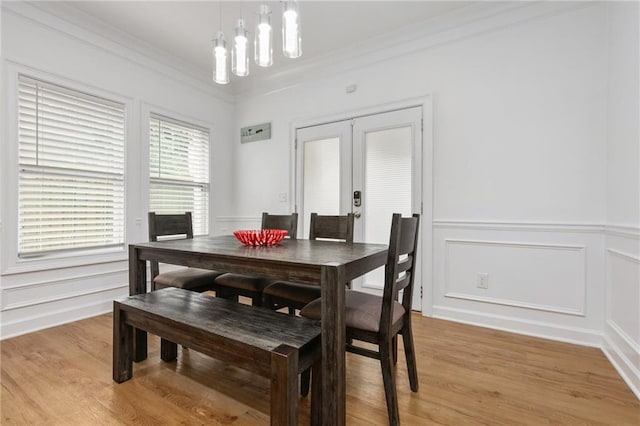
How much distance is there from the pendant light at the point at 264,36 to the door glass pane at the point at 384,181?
1.63 metres

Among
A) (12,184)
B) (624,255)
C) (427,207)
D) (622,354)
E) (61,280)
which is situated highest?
(12,184)

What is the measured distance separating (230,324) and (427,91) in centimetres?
266

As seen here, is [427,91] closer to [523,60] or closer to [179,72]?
[523,60]

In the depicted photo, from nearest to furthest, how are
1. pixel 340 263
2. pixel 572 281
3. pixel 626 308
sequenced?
pixel 340 263 → pixel 626 308 → pixel 572 281

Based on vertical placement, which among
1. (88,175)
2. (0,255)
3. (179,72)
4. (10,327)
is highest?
(179,72)

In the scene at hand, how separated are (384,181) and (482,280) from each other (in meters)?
1.27

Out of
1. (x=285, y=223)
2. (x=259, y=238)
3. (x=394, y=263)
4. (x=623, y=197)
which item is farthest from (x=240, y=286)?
(x=623, y=197)

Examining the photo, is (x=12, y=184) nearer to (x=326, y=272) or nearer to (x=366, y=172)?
(x=326, y=272)

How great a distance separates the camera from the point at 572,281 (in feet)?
7.61

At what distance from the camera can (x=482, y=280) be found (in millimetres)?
2650

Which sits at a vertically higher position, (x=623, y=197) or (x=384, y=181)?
(x=384, y=181)

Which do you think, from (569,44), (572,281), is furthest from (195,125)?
(572,281)

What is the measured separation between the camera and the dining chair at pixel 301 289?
1902 mm

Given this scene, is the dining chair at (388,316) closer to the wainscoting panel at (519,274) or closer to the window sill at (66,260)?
the wainscoting panel at (519,274)
